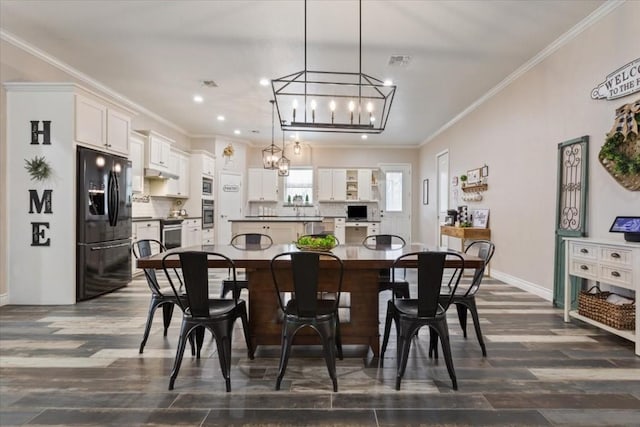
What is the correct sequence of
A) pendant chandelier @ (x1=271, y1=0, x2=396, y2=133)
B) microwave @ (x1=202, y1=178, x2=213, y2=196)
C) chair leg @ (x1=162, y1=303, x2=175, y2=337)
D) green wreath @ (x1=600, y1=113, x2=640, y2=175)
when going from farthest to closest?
1. microwave @ (x1=202, y1=178, x2=213, y2=196)
2. pendant chandelier @ (x1=271, y1=0, x2=396, y2=133)
3. chair leg @ (x1=162, y1=303, x2=175, y2=337)
4. green wreath @ (x1=600, y1=113, x2=640, y2=175)

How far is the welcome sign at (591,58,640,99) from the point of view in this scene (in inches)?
115

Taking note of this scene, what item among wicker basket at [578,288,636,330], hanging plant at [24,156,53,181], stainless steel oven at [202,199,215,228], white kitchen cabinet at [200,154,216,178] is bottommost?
wicker basket at [578,288,636,330]

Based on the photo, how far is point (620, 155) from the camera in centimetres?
296

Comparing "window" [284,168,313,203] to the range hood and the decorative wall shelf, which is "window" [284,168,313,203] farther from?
the decorative wall shelf

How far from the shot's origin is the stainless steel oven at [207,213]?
791 centimetres

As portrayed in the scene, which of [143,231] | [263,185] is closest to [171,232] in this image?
[143,231]

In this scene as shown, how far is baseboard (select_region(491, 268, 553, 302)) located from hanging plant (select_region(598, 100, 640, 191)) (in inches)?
65.0

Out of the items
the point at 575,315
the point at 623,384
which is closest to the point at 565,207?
the point at 575,315

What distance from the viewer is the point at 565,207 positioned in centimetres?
382

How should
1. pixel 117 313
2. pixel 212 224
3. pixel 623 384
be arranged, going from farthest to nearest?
pixel 212 224 < pixel 117 313 < pixel 623 384

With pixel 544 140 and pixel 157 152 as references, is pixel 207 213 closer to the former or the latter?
pixel 157 152

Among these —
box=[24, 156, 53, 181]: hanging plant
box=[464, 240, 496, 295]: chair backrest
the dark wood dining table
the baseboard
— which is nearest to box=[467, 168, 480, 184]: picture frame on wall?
the baseboard

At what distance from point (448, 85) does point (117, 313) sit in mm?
5325

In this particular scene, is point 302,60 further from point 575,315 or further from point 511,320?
point 575,315
